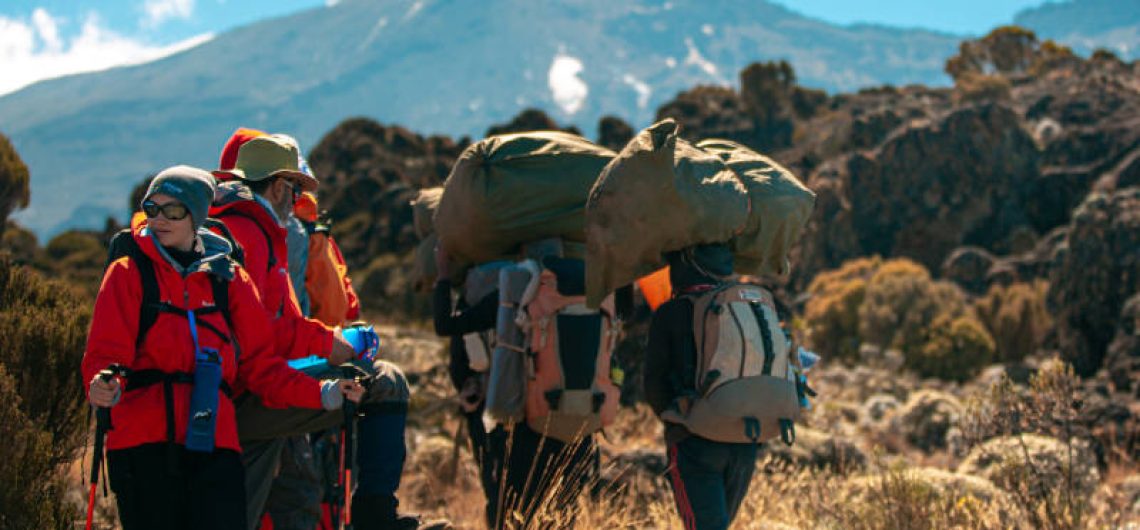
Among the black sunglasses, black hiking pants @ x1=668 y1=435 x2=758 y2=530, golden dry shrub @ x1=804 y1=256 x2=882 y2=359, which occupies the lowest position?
golden dry shrub @ x1=804 y1=256 x2=882 y2=359

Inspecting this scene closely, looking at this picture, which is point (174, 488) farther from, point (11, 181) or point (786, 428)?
point (11, 181)

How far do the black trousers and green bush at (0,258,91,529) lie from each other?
2.81ft

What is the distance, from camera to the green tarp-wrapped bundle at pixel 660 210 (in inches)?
157

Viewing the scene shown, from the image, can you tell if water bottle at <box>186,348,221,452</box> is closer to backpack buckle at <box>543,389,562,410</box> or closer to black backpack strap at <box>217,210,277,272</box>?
black backpack strap at <box>217,210,277,272</box>

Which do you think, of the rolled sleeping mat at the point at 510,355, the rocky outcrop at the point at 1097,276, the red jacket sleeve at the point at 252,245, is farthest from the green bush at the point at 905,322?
the red jacket sleeve at the point at 252,245

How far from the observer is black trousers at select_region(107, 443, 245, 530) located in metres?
3.02

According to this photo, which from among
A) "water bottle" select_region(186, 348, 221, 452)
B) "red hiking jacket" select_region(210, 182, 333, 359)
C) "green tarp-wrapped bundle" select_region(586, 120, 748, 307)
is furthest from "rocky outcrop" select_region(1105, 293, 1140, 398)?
"water bottle" select_region(186, 348, 221, 452)

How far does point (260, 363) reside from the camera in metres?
3.33

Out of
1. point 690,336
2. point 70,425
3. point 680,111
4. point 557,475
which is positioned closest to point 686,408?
point 690,336

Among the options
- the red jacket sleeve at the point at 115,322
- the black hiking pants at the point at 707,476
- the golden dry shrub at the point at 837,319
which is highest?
the red jacket sleeve at the point at 115,322

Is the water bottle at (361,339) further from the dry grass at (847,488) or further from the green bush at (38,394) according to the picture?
the green bush at (38,394)

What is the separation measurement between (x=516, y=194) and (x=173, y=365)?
2028mm

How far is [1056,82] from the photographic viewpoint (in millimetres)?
39188

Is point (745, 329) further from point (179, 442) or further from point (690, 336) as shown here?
point (179, 442)
